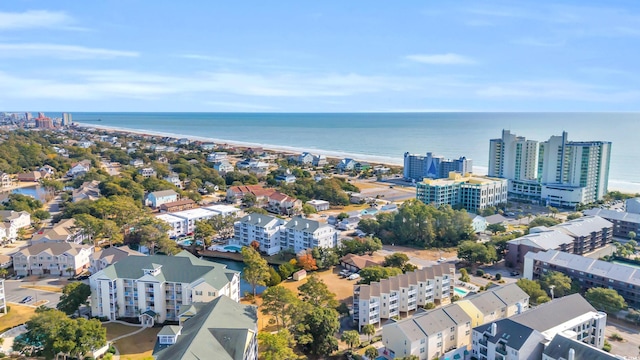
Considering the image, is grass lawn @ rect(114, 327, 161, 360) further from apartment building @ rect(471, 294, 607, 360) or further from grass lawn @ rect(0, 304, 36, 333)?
apartment building @ rect(471, 294, 607, 360)

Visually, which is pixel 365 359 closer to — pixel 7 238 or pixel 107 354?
pixel 107 354

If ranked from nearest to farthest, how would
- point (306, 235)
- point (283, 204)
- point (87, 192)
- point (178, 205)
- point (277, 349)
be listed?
point (277, 349) → point (306, 235) → point (178, 205) → point (283, 204) → point (87, 192)

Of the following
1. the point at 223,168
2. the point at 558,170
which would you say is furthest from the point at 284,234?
the point at 223,168

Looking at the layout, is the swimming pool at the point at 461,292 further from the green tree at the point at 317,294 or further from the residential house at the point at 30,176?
the residential house at the point at 30,176

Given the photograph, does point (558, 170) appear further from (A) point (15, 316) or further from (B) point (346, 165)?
(A) point (15, 316)

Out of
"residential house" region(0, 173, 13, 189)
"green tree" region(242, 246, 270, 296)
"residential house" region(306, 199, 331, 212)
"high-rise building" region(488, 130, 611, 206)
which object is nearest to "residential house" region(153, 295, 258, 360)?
"green tree" region(242, 246, 270, 296)

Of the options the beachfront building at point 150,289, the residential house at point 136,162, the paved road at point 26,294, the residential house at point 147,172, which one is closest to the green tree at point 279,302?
the beachfront building at point 150,289
